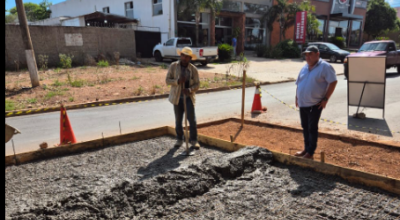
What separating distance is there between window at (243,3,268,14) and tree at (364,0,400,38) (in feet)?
75.3

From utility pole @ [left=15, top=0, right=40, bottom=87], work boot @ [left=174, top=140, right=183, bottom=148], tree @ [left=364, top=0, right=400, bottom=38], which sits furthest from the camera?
tree @ [left=364, top=0, right=400, bottom=38]

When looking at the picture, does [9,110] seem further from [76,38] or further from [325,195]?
[76,38]

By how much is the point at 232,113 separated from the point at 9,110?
670 centimetres

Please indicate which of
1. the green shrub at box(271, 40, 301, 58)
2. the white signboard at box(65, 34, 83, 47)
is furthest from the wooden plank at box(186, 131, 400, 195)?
the green shrub at box(271, 40, 301, 58)

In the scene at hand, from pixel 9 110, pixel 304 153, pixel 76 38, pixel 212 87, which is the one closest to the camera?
pixel 304 153

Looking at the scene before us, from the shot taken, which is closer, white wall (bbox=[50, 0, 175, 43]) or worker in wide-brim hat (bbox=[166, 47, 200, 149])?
worker in wide-brim hat (bbox=[166, 47, 200, 149])

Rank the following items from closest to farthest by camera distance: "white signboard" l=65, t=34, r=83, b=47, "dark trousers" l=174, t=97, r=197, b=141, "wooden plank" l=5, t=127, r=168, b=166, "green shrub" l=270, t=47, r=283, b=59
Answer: "wooden plank" l=5, t=127, r=168, b=166
"dark trousers" l=174, t=97, r=197, b=141
"white signboard" l=65, t=34, r=83, b=47
"green shrub" l=270, t=47, r=283, b=59

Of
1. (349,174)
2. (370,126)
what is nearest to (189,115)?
(349,174)

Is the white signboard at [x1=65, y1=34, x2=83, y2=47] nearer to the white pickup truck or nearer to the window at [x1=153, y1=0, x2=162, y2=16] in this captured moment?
the white pickup truck

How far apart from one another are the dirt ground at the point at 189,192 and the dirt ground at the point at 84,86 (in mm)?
6148

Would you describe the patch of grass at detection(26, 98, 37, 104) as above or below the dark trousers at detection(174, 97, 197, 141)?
below

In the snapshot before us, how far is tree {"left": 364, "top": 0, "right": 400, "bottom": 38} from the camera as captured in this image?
42594 mm

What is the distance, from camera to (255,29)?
3131 cm
